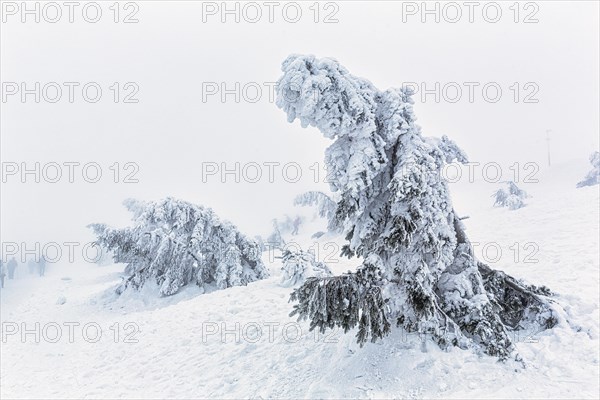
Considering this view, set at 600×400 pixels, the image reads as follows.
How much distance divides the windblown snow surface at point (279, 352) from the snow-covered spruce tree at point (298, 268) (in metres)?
0.51

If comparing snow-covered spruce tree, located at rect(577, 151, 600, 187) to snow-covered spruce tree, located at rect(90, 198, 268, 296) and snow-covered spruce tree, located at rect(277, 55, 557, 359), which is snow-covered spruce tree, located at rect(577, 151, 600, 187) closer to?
snow-covered spruce tree, located at rect(90, 198, 268, 296)

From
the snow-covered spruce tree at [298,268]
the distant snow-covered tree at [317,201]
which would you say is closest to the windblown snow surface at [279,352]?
the snow-covered spruce tree at [298,268]

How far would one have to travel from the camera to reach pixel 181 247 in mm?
17375

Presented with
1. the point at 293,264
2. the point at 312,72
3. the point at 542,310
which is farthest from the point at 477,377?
the point at 293,264

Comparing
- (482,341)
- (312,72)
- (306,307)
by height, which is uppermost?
(312,72)

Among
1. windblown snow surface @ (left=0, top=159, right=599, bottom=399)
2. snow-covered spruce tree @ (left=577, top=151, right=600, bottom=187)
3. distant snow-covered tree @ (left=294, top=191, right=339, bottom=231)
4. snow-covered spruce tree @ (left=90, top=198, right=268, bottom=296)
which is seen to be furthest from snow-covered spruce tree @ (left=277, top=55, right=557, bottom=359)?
snow-covered spruce tree @ (left=577, top=151, right=600, bottom=187)

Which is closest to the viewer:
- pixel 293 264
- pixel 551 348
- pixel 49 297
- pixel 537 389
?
pixel 537 389

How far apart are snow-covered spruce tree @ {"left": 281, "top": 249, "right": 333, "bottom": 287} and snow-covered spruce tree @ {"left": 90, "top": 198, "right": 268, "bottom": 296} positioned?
3.82 metres

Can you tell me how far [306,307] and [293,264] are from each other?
7839 mm

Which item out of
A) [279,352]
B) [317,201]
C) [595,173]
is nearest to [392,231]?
[279,352]

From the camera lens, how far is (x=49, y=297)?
2298cm

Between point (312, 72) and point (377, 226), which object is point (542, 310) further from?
point (312, 72)

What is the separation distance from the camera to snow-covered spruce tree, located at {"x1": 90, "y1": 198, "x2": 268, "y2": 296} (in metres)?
17.4

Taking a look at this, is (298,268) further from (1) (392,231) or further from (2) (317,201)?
(2) (317,201)
